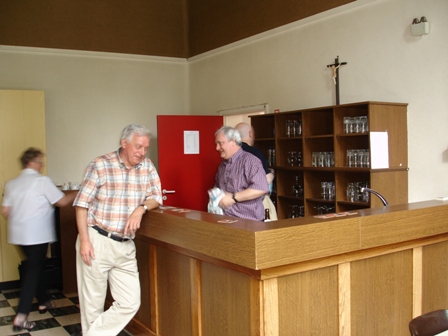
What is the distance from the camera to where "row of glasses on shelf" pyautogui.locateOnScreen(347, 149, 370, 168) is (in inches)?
186

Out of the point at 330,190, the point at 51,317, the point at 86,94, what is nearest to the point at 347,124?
the point at 330,190

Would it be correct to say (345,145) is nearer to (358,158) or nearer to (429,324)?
(358,158)

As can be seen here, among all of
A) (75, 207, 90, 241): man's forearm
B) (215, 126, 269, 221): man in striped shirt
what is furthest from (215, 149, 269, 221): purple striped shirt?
(75, 207, 90, 241): man's forearm

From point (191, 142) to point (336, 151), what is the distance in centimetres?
269

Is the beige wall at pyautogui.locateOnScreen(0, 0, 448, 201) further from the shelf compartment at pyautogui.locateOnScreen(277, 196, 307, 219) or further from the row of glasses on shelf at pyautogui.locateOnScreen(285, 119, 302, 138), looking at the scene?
the shelf compartment at pyautogui.locateOnScreen(277, 196, 307, 219)

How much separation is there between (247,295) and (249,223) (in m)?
0.40

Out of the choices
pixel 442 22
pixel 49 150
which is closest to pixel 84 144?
pixel 49 150

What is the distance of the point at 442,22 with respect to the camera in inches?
177

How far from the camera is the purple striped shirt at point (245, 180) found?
3.95 meters

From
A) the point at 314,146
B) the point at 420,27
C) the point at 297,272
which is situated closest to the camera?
the point at 297,272

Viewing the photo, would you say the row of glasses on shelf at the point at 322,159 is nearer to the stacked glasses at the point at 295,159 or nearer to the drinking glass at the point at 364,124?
the stacked glasses at the point at 295,159

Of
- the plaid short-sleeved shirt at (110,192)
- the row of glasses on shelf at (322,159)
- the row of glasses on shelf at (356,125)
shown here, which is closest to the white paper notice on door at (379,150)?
the row of glasses on shelf at (356,125)

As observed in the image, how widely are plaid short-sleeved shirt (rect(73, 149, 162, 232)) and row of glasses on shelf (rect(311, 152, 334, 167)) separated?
2.25 metres

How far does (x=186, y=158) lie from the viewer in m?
7.15
